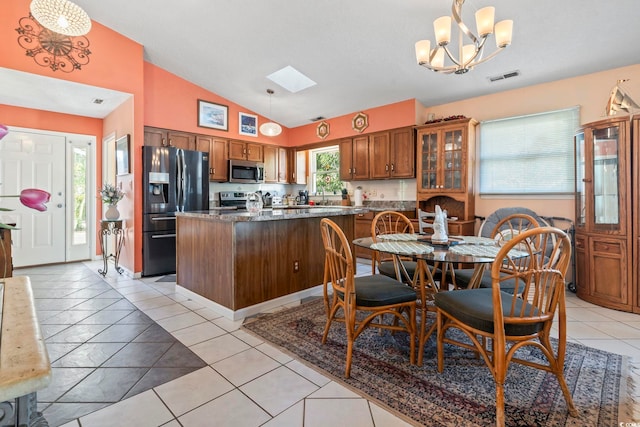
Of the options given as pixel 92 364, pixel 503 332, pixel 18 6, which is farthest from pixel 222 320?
pixel 18 6

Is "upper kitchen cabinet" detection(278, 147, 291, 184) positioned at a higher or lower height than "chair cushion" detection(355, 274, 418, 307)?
higher

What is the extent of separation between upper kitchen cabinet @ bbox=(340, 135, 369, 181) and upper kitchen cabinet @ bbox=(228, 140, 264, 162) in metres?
1.71

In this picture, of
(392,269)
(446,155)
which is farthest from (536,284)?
(446,155)

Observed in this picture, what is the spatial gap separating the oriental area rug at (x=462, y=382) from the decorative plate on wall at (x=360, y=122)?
4116 millimetres

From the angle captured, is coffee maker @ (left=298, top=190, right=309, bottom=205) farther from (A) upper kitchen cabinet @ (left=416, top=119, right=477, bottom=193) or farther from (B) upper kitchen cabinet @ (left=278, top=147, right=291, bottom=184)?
(A) upper kitchen cabinet @ (left=416, top=119, right=477, bottom=193)

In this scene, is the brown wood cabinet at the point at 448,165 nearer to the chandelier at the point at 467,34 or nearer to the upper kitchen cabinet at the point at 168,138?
the chandelier at the point at 467,34

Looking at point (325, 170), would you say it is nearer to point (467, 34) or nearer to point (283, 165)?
point (283, 165)

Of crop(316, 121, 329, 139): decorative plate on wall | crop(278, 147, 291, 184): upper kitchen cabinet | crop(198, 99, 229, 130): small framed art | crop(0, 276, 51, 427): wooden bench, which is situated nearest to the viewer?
crop(0, 276, 51, 427): wooden bench

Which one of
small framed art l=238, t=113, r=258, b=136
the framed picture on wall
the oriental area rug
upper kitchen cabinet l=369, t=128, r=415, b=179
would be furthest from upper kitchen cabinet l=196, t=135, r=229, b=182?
the oriental area rug

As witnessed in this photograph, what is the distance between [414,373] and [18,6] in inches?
212

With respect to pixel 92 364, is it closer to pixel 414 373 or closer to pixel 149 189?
pixel 414 373

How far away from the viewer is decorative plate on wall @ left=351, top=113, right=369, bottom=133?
5.70 metres

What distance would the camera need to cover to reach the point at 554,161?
4035mm

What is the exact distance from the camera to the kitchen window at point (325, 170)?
663cm
